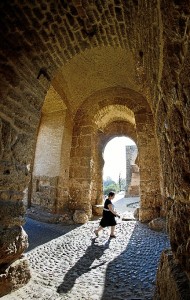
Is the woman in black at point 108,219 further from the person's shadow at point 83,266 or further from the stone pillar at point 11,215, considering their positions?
the stone pillar at point 11,215

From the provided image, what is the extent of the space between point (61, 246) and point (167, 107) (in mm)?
3505

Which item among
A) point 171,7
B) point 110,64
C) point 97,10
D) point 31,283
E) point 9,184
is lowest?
point 31,283

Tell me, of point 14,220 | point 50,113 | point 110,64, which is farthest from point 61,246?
point 110,64

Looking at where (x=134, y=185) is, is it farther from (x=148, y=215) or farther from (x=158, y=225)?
(x=158, y=225)

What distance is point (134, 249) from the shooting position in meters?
3.70

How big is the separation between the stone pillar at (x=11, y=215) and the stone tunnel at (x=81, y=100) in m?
0.01

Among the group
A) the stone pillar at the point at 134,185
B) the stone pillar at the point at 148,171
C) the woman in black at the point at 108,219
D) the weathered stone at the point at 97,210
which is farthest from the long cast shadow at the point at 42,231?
the stone pillar at the point at 134,185

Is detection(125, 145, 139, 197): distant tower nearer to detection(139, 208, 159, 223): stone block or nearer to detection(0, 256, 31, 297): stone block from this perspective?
detection(139, 208, 159, 223): stone block

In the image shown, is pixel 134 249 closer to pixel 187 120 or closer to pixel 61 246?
pixel 61 246

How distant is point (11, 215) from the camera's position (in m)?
2.30

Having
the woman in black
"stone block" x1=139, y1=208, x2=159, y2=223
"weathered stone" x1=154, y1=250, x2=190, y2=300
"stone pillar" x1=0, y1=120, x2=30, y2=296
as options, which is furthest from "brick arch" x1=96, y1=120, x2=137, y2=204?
"weathered stone" x1=154, y1=250, x2=190, y2=300

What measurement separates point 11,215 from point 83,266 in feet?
4.73

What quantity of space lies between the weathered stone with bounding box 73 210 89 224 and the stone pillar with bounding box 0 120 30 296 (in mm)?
3648

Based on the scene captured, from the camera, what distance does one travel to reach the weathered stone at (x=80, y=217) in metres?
5.99
